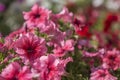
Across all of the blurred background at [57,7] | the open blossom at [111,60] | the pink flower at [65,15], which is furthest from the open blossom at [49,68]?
the blurred background at [57,7]

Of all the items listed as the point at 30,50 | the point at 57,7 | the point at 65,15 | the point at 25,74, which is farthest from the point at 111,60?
the point at 57,7

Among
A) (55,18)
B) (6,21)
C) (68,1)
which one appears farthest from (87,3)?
(55,18)

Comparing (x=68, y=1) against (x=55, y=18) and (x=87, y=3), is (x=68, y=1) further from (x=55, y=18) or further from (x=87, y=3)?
(x=55, y=18)

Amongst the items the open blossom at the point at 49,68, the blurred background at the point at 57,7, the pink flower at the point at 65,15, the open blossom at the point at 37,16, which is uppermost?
the blurred background at the point at 57,7

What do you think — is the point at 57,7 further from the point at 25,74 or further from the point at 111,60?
the point at 25,74

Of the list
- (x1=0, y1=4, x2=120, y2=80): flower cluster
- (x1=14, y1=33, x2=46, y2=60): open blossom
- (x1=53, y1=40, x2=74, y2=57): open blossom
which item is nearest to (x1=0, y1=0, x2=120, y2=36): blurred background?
(x1=0, y1=4, x2=120, y2=80): flower cluster

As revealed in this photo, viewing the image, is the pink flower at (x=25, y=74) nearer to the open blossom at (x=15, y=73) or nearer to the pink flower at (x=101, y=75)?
the open blossom at (x=15, y=73)
